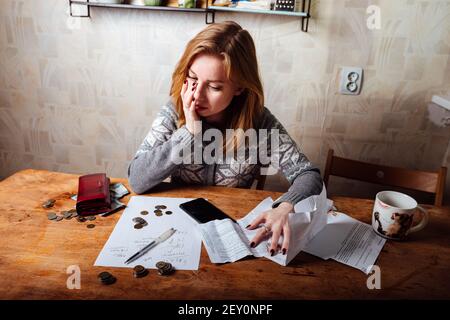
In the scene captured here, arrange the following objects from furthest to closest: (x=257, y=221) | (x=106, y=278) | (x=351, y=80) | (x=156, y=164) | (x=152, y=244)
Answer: (x=351, y=80), (x=156, y=164), (x=257, y=221), (x=152, y=244), (x=106, y=278)

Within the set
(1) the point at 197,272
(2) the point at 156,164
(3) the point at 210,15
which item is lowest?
(1) the point at 197,272

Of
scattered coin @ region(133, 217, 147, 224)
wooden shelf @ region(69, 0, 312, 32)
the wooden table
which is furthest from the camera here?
wooden shelf @ region(69, 0, 312, 32)

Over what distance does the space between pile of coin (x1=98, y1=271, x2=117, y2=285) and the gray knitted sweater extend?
0.40 metres

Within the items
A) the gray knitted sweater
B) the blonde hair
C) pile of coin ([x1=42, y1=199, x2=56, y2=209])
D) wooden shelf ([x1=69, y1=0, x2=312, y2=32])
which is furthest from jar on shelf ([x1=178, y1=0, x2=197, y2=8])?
pile of coin ([x1=42, y1=199, x2=56, y2=209])

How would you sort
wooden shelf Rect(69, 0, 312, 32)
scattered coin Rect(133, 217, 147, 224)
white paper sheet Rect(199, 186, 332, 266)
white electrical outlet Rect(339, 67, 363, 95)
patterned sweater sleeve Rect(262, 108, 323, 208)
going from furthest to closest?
white electrical outlet Rect(339, 67, 363, 95)
wooden shelf Rect(69, 0, 312, 32)
patterned sweater sleeve Rect(262, 108, 323, 208)
scattered coin Rect(133, 217, 147, 224)
white paper sheet Rect(199, 186, 332, 266)

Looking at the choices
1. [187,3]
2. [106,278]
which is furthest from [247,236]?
[187,3]

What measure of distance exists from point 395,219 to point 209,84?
2.24ft

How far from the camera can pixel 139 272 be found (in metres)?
0.80

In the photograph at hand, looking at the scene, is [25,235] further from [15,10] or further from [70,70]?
[15,10]

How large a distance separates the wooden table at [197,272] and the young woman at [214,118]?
223 mm

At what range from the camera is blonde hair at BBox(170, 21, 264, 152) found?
1170mm

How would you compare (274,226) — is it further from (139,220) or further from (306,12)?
(306,12)

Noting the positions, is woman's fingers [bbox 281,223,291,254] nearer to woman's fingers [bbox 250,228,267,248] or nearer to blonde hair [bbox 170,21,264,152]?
woman's fingers [bbox 250,228,267,248]
